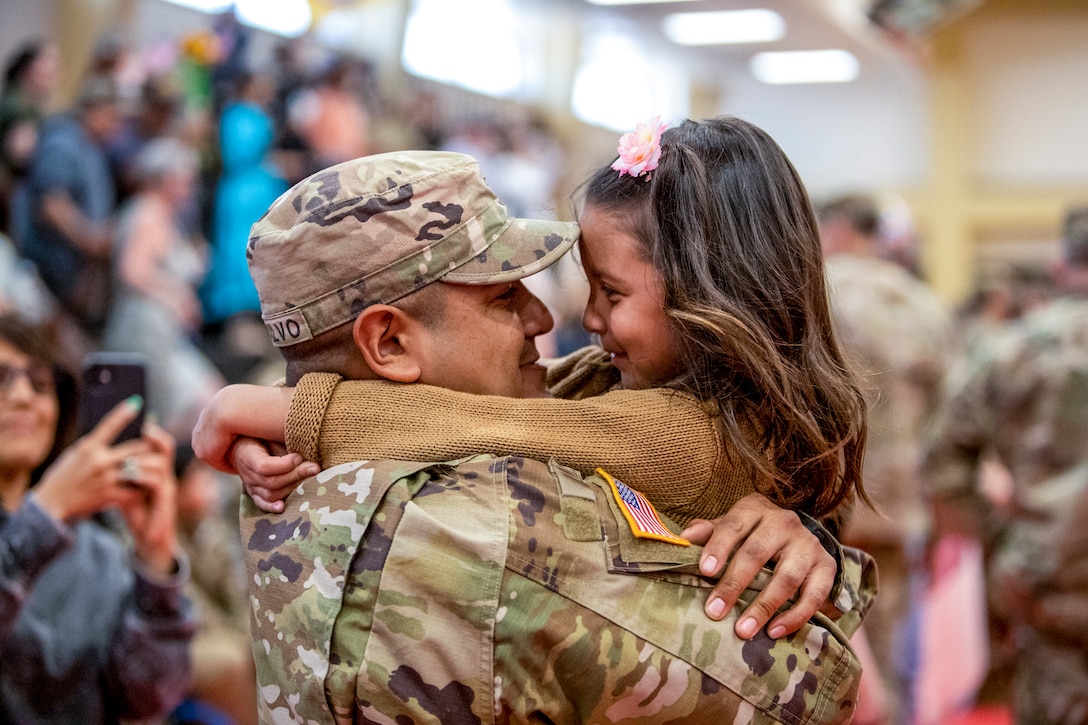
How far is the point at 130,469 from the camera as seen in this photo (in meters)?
2.09

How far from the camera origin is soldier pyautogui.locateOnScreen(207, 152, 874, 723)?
118 cm

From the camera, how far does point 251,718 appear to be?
3582mm

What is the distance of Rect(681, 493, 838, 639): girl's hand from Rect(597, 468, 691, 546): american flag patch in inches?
1.5

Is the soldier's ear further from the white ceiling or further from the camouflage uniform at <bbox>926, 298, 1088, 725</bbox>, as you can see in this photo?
the white ceiling

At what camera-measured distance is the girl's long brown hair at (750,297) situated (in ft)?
4.37

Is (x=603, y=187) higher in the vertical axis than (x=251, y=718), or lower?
higher

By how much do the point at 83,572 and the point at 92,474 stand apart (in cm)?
30

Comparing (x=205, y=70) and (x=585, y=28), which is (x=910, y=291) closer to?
(x=205, y=70)

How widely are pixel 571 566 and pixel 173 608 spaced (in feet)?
4.13

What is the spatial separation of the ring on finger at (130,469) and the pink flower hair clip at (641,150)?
1.17 meters

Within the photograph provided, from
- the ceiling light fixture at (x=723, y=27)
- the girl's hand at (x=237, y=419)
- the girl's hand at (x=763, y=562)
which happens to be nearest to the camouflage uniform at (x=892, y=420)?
the girl's hand at (x=763, y=562)

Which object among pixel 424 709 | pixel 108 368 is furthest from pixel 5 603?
pixel 424 709

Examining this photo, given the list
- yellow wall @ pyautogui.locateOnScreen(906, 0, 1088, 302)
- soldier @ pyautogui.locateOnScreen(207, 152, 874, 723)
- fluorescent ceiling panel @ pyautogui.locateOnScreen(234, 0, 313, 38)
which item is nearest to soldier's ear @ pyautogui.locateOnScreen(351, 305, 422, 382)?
soldier @ pyautogui.locateOnScreen(207, 152, 874, 723)

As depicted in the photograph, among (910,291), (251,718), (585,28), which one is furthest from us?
(585,28)
